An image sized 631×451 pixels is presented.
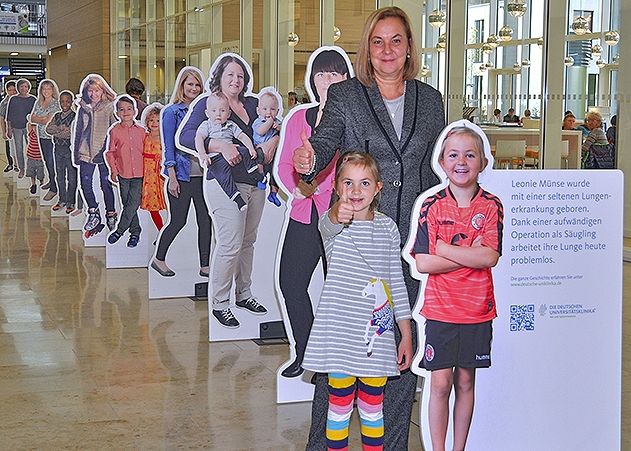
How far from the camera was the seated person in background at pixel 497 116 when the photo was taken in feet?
28.2

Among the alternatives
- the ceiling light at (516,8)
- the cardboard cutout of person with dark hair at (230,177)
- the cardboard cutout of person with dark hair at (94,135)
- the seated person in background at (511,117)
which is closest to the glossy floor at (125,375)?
the cardboard cutout of person with dark hair at (230,177)

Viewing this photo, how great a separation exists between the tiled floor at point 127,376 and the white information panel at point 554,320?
2.97 feet

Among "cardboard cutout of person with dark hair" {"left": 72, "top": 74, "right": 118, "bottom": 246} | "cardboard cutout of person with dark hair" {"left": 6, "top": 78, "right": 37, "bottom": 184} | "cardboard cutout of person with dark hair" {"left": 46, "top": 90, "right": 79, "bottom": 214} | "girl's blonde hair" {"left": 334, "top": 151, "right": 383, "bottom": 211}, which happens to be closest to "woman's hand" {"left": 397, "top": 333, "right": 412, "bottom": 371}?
"girl's blonde hair" {"left": 334, "top": 151, "right": 383, "bottom": 211}

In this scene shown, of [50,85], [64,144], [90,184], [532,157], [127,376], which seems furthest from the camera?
[50,85]

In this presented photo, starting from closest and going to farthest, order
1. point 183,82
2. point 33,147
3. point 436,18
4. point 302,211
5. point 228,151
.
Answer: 1. point 302,211
2. point 228,151
3. point 183,82
4. point 436,18
5. point 33,147

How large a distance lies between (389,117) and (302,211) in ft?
4.76

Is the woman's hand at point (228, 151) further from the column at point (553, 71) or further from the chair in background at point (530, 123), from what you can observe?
the column at point (553, 71)

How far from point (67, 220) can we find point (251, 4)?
12.2ft

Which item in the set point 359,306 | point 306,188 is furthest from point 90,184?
point 359,306

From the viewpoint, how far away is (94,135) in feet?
36.0

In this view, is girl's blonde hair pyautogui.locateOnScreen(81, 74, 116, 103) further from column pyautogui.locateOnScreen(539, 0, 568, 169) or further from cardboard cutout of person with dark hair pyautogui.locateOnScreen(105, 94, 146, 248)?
column pyautogui.locateOnScreen(539, 0, 568, 169)

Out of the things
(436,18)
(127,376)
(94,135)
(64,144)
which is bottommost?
(127,376)

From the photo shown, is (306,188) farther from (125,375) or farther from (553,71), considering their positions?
(553,71)

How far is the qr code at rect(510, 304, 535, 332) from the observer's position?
390 centimetres
